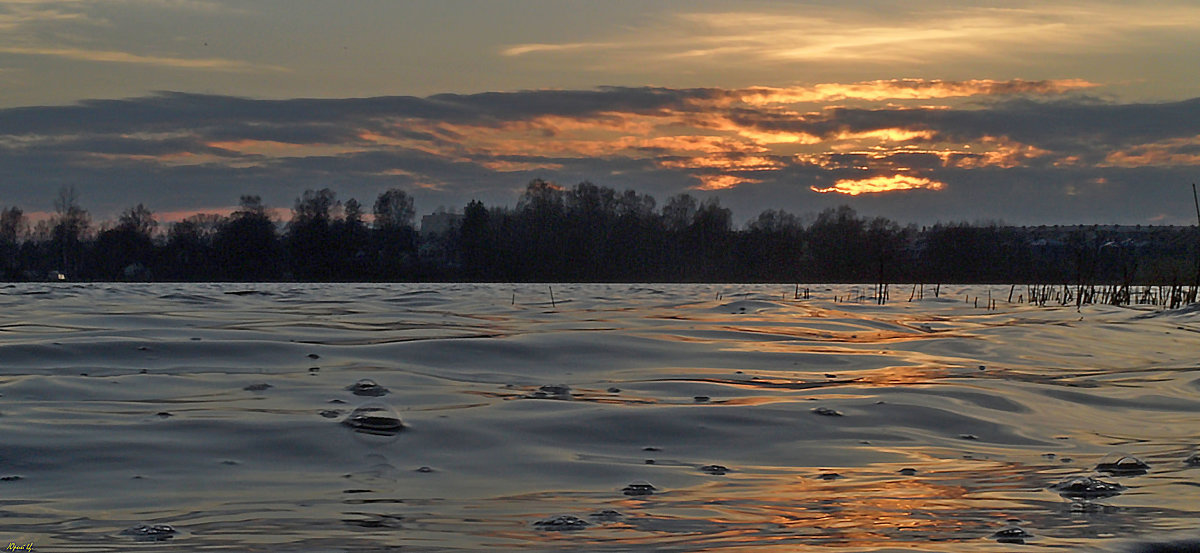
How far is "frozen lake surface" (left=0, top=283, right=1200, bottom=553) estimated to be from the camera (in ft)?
12.1

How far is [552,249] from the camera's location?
91438 mm

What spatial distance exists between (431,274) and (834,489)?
83.6 meters

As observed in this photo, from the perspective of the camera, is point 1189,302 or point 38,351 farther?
point 1189,302

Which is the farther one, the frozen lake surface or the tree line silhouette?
the tree line silhouette

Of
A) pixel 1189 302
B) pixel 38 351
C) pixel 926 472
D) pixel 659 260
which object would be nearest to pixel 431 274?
pixel 659 260

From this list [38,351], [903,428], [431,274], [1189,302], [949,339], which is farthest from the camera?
[431,274]

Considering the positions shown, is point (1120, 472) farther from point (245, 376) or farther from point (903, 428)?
point (245, 376)

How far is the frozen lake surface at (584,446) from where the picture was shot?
3.69 m

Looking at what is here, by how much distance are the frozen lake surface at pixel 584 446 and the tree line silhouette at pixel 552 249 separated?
74.8 m

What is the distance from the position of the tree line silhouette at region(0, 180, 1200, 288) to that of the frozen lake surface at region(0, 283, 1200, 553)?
74.8 m

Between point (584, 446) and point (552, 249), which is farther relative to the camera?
point (552, 249)

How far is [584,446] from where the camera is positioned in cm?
543

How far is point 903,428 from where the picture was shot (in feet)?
A: 20.2

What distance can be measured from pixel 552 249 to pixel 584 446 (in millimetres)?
86173
